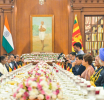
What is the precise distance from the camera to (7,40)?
10461 millimetres

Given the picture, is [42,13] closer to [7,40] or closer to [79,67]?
[7,40]

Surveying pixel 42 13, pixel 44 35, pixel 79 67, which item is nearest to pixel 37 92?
pixel 79 67

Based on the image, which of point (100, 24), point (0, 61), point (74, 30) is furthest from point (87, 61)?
point (100, 24)

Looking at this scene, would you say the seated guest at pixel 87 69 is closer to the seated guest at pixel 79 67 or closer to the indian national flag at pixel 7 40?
the seated guest at pixel 79 67

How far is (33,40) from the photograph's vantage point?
11.2 meters

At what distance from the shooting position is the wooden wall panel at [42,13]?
442 inches

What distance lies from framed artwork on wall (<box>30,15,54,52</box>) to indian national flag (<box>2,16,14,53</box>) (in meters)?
1.28

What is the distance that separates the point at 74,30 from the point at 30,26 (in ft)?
8.62

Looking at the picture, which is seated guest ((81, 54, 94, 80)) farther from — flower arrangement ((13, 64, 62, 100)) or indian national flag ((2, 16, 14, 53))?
indian national flag ((2, 16, 14, 53))

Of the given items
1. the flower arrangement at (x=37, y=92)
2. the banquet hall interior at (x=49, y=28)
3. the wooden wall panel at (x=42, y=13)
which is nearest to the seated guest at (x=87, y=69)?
the flower arrangement at (x=37, y=92)

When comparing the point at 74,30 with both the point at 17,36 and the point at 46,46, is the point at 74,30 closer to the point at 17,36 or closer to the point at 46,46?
the point at 46,46

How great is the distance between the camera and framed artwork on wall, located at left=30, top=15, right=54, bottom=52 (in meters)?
11.1

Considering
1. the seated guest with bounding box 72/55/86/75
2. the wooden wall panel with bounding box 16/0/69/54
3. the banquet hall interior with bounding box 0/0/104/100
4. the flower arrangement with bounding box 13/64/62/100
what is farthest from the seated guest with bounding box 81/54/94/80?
the wooden wall panel with bounding box 16/0/69/54

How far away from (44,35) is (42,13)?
133 cm
